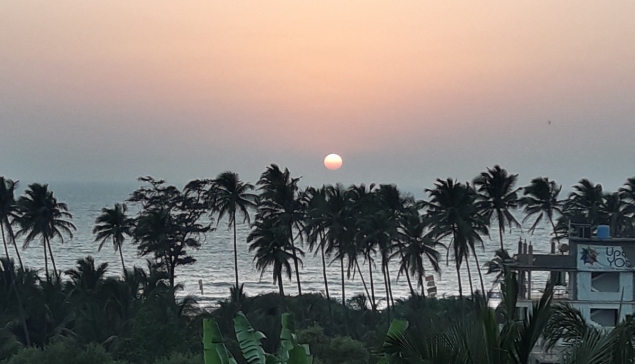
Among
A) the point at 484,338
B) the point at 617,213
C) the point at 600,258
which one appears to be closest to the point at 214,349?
the point at 484,338

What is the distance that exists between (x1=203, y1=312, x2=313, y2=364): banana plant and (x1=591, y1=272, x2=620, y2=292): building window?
2427cm

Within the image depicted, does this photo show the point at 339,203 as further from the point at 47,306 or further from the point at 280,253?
the point at 47,306

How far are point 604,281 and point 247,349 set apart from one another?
26.1 m

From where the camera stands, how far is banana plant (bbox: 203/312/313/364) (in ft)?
38.1

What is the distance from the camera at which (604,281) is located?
3494 cm

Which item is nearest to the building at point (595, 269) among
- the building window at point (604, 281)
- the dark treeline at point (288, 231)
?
the building window at point (604, 281)

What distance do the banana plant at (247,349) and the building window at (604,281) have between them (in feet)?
79.6

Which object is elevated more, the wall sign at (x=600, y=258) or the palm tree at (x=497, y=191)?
the palm tree at (x=497, y=191)

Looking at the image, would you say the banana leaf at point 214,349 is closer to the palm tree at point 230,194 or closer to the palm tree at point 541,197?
the palm tree at point 230,194

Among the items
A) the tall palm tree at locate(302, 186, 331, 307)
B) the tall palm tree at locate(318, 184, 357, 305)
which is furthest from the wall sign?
the tall palm tree at locate(318, 184, 357, 305)

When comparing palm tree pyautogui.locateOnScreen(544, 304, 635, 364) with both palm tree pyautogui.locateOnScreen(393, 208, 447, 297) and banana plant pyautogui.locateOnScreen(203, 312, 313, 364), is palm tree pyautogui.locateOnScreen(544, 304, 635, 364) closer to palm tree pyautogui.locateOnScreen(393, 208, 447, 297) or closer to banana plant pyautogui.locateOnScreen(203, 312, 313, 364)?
banana plant pyautogui.locateOnScreen(203, 312, 313, 364)

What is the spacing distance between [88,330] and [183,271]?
396 ft

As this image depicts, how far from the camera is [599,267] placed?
113ft

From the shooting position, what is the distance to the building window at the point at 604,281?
34781mm
